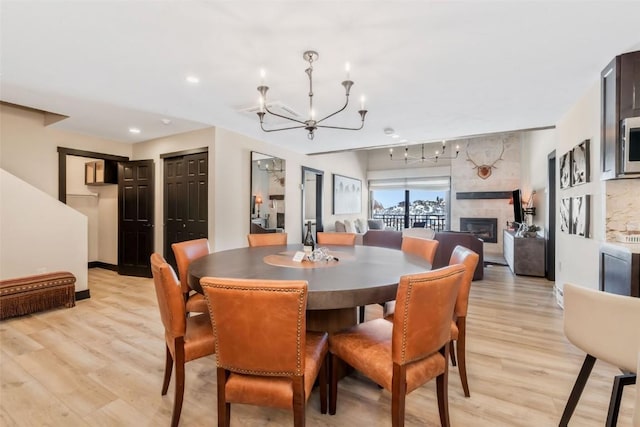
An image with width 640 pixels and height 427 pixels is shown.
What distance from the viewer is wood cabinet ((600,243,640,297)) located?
2.13 meters

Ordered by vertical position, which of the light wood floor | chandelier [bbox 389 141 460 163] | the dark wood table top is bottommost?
the light wood floor

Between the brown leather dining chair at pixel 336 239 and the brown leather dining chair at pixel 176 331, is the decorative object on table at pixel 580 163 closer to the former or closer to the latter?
the brown leather dining chair at pixel 336 239

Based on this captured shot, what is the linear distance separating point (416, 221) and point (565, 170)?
635 centimetres

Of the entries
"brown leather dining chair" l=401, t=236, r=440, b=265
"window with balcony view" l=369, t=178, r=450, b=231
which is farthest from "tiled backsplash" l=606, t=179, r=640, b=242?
"window with balcony view" l=369, t=178, r=450, b=231

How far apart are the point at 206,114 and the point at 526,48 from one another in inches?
136

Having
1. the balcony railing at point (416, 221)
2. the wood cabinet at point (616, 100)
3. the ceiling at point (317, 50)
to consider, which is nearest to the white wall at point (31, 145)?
the ceiling at point (317, 50)

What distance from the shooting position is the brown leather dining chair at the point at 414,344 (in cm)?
132

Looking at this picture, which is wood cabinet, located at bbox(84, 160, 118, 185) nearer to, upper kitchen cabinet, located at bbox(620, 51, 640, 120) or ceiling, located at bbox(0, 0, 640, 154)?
ceiling, located at bbox(0, 0, 640, 154)

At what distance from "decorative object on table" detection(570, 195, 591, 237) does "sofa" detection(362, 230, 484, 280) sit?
1386 mm

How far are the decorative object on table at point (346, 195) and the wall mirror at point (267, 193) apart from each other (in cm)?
248

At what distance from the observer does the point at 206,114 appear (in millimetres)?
3857

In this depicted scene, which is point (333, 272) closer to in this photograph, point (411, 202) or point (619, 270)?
point (619, 270)

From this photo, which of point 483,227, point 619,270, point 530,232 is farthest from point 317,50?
point 483,227

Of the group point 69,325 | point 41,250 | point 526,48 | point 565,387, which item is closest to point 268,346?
point 565,387
